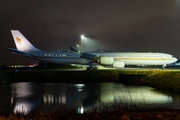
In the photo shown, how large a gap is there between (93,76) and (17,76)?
9806mm

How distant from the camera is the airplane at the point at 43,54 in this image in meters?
55.6

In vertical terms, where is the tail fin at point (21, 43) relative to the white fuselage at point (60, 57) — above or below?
above

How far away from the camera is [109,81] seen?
104 ft

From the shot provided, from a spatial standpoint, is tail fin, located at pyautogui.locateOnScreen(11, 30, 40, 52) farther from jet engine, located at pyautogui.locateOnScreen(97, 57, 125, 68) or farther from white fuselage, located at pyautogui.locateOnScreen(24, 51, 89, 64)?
jet engine, located at pyautogui.locateOnScreen(97, 57, 125, 68)

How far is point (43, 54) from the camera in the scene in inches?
2232

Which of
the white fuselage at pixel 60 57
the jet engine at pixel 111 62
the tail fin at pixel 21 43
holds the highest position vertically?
the tail fin at pixel 21 43

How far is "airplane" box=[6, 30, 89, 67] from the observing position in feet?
182

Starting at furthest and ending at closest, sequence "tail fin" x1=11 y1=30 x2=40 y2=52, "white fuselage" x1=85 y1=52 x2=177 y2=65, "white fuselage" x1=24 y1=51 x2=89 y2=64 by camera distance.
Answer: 1. "tail fin" x1=11 y1=30 x2=40 y2=52
2. "white fuselage" x1=24 y1=51 x2=89 y2=64
3. "white fuselage" x1=85 y1=52 x2=177 y2=65

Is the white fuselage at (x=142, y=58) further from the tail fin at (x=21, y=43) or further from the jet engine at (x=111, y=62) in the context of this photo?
the tail fin at (x=21, y=43)

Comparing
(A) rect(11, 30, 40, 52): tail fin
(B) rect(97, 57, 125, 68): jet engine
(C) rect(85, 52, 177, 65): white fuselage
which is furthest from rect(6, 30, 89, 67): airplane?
(C) rect(85, 52, 177, 65): white fuselage

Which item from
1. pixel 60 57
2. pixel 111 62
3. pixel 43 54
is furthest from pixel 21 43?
pixel 111 62

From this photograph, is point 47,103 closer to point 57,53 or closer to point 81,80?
point 81,80

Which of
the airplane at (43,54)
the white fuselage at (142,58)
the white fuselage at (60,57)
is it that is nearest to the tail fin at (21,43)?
the airplane at (43,54)

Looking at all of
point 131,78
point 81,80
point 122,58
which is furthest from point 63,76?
point 122,58
